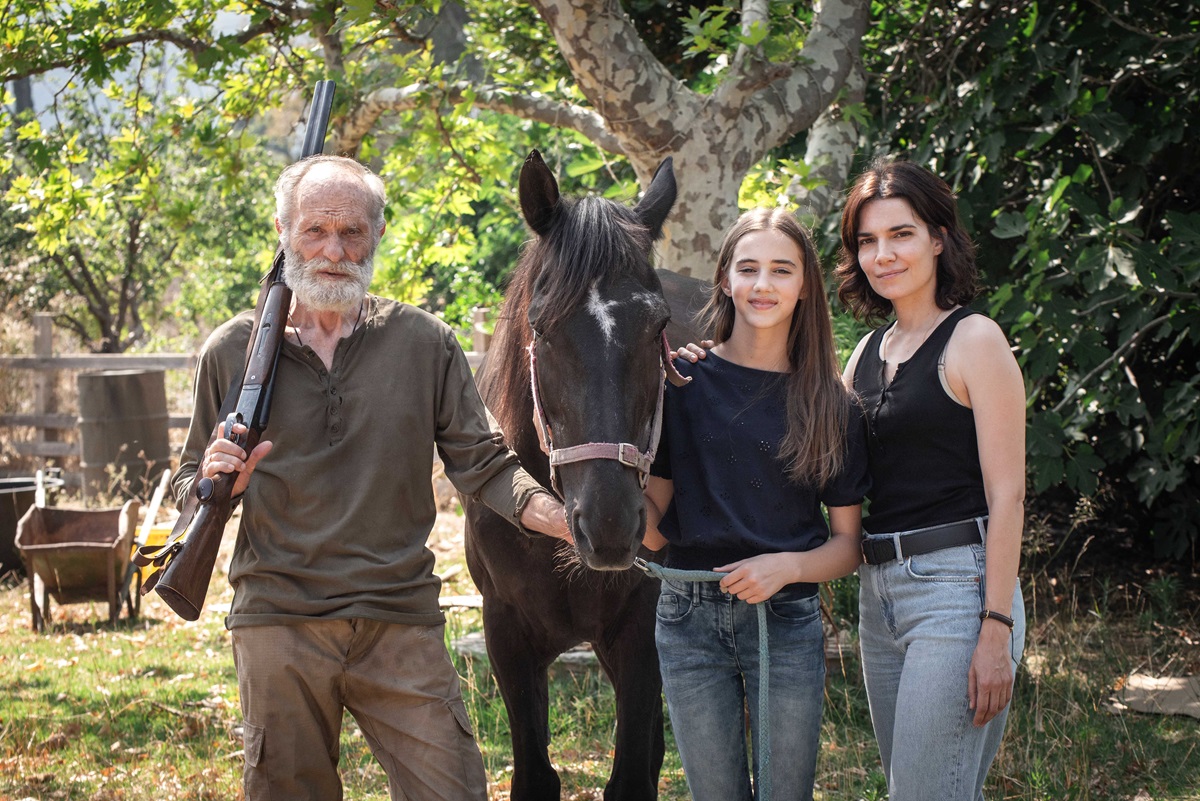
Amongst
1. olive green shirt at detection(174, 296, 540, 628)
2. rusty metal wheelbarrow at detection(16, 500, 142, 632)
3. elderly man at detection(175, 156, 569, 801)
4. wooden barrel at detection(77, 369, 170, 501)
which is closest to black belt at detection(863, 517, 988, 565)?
elderly man at detection(175, 156, 569, 801)

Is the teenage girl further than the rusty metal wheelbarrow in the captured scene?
No

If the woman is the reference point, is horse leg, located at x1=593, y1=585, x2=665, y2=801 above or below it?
below

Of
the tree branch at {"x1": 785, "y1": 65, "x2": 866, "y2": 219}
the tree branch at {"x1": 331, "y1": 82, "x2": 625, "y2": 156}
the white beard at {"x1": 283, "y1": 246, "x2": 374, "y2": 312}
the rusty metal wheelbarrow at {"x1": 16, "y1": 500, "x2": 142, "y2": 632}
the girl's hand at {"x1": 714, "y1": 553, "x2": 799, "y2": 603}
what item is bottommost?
the rusty metal wheelbarrow at {"x1": 16, "y1": 500, "x2": 142, "y2": 632}

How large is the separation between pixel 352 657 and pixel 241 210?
14287 millimetres

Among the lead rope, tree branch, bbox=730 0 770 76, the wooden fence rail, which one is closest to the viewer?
the lead rope

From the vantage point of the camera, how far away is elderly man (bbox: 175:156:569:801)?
2.31 m

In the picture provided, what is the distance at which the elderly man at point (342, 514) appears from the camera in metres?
2.31

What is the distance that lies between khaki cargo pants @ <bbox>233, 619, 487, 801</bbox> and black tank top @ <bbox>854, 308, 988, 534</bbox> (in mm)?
1104

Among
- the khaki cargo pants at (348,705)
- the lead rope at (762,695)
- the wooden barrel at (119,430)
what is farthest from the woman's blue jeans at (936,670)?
the wooden barrel at (119,430)

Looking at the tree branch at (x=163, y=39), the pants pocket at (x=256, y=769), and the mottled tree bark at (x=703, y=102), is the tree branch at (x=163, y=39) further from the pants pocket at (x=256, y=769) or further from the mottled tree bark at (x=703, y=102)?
the pants pocket at (x=256, y=769)

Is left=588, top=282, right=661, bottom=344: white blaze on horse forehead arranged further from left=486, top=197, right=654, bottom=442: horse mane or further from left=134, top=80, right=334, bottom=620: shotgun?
left=134, top=80, right=334, bottom=620: shotgun

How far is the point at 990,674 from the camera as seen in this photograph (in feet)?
6.44

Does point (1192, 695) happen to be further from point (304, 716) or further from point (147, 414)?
point (147, 414)

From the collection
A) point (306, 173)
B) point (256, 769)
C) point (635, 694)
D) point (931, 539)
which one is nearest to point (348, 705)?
point (256, 769)
